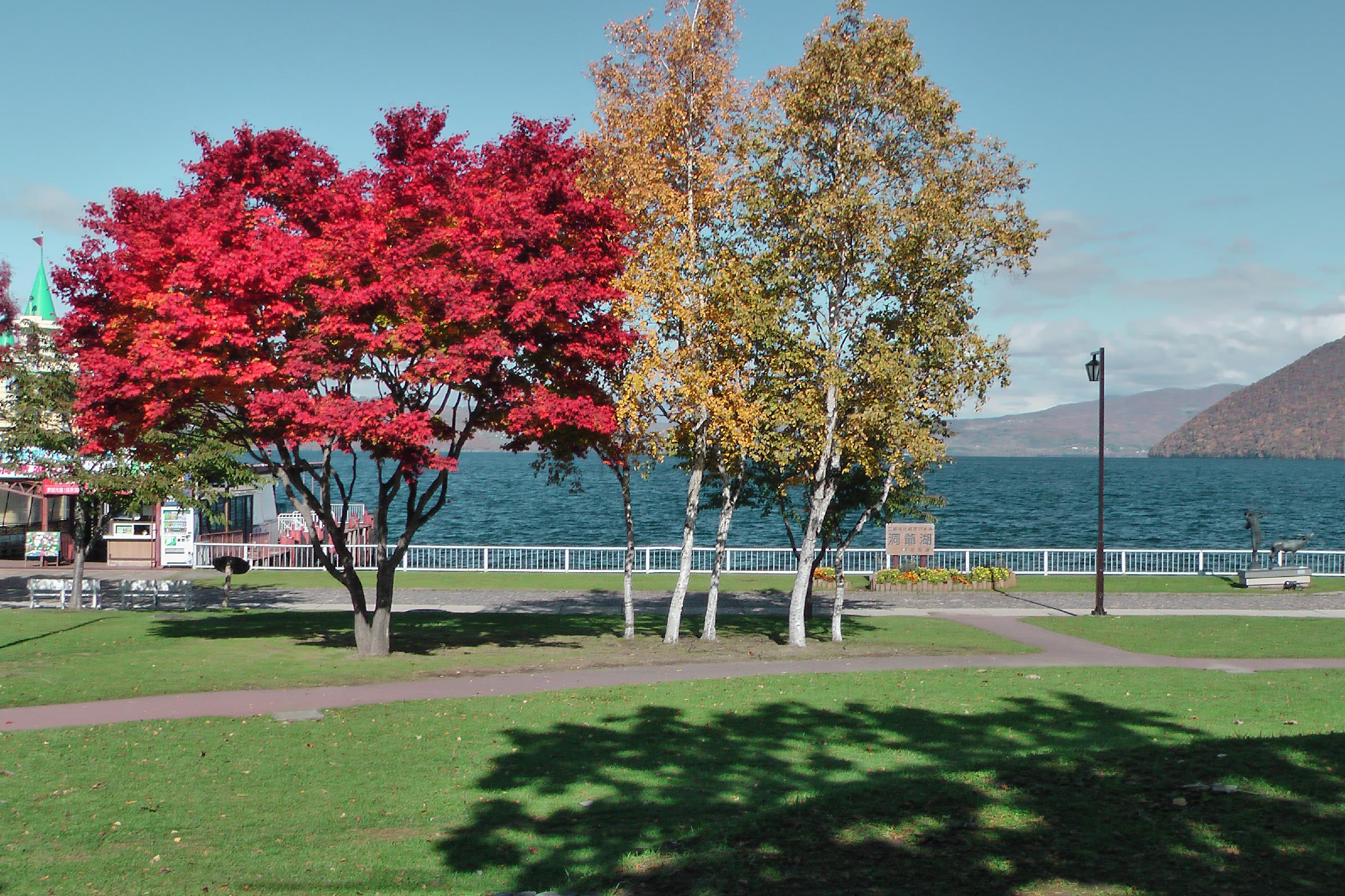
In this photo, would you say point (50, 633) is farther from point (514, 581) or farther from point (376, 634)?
point (514, 581)

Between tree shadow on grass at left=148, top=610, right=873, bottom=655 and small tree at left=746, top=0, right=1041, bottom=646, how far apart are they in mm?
3670

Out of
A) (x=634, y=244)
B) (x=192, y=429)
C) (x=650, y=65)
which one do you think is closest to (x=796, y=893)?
(x=634, y=244)

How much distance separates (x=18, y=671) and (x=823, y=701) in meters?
11.7

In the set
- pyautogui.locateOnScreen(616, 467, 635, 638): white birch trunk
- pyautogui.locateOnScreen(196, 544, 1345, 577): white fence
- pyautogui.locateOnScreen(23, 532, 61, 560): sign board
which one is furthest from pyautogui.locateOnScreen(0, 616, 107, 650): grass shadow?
pyautogui.locateOnScreen(23, 532, 61, 560): sign board

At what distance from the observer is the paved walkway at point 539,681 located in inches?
502

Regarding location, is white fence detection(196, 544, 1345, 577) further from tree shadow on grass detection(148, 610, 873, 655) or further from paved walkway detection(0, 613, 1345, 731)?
paved walkway detection(0, 613, 1345, 731)

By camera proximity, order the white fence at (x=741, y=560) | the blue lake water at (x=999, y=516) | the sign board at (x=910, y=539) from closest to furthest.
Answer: the sign board at (x=910, y=539)
the white fence at (x=741, y=560)
the blue lake water at (x=999, y=516)

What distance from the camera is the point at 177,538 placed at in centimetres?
3388

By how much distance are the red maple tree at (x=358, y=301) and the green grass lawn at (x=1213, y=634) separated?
38.0ft

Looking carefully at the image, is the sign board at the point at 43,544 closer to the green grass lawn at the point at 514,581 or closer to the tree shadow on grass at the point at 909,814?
the green grass lawn at the point at 514,581

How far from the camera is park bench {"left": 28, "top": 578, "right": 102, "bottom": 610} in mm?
23719

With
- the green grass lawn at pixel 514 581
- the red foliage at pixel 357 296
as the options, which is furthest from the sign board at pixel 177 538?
the red foliage at pixel 357 296

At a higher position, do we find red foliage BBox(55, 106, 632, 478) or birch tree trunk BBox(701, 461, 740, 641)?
red foliage BBox(55, 106, 632, 478)

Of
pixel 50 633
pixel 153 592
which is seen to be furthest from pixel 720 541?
pixel 153 592
